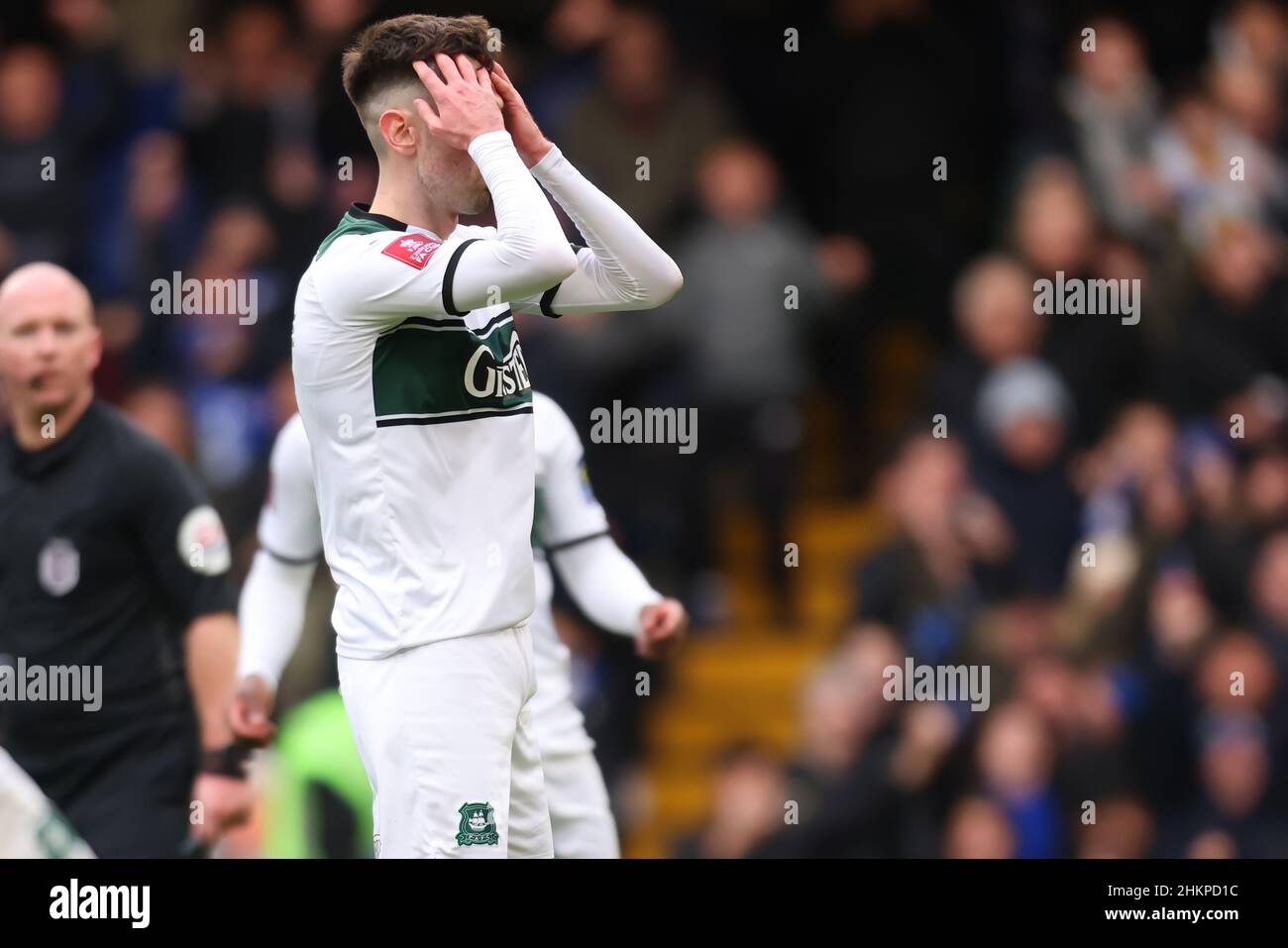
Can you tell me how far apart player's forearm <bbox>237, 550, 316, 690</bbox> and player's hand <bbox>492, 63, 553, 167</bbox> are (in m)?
1.54

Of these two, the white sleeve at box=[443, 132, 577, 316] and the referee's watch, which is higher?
the white sleeve at box=[443, 132, 577, 316]

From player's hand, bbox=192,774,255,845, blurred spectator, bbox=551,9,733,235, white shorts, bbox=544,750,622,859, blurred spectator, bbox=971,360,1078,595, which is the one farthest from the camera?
blurred spectator, bbox=551,9,733,235

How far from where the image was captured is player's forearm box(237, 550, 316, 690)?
6.14m

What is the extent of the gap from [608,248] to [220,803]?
1.75 meters

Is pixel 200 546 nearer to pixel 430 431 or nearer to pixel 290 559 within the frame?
pixel 290 559

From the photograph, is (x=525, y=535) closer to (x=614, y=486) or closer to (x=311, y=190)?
(x=614, y=486)

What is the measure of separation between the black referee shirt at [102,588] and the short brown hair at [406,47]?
4.85 ft

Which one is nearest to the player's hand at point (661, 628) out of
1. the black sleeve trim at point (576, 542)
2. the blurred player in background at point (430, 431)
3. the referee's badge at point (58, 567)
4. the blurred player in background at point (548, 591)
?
the blurred player in background at point (548, 591)

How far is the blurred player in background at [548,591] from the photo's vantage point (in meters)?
6.22

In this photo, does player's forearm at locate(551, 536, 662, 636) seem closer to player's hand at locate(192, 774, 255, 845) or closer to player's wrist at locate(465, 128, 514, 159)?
player's hand at locate(192, 774, 255, 845)

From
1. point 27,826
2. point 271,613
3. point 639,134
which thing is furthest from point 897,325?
point 27,826

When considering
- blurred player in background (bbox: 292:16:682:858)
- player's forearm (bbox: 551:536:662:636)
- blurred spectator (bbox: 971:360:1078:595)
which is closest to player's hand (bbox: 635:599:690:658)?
player's forearm (bbox: 551:536:662:636)

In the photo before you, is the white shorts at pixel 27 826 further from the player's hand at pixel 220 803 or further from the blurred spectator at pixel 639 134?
the blurred spectator at pixel 639 134
